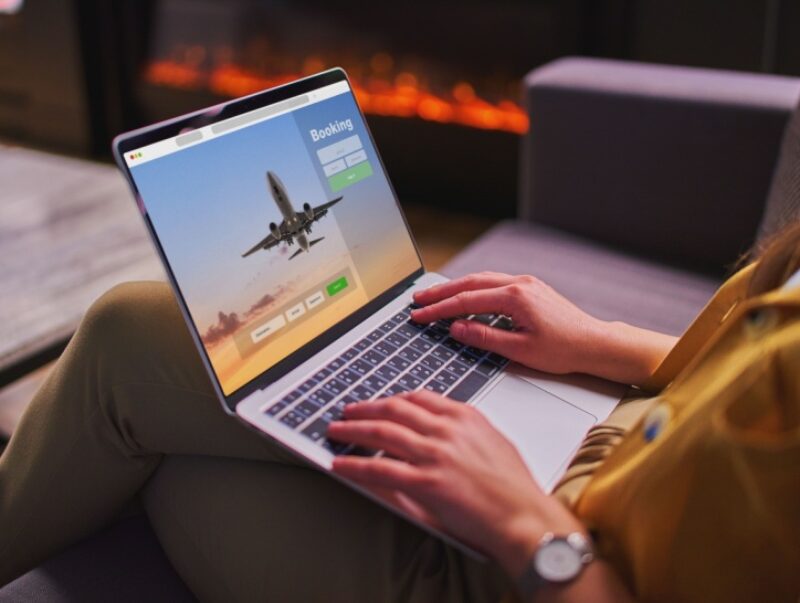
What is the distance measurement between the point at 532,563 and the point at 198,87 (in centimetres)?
268

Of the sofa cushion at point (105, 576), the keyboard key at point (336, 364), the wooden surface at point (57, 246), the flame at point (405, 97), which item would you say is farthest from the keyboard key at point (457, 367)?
the flame at point (405, 97)

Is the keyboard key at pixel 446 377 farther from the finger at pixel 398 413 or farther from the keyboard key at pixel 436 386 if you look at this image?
the finger at pixel 398 413

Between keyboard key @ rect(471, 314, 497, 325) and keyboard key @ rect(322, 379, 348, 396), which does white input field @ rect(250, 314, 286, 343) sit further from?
keyboard key @ rect(471, 314, 497, 325)

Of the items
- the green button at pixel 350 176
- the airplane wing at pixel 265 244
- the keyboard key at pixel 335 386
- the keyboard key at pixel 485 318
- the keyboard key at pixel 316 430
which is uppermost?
the green button at pixel 350 176

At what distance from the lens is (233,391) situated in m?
0.68

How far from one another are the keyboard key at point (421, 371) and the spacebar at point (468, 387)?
0.09ft

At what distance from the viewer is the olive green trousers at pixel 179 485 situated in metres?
0.65

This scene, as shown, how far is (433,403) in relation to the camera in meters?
0.61

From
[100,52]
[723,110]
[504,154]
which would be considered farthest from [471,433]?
[100,52]

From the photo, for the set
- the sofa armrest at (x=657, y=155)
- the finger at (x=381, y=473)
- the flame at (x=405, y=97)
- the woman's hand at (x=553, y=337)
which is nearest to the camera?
the finger at (x=381, y=473)

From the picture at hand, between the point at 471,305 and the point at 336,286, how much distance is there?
0.14m

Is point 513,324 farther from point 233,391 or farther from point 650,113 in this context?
point 650,113

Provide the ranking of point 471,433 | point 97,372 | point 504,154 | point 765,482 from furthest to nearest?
point 504,154 → point 97,372 → point 471,433 → point 765,482

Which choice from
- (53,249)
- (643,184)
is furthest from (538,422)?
(53,249)
